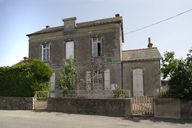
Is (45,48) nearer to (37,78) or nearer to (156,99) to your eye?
(37,78)

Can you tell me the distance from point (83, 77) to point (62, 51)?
3.73m

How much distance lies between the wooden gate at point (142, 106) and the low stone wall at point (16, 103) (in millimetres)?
7501

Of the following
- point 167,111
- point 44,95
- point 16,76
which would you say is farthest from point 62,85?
point 167,111

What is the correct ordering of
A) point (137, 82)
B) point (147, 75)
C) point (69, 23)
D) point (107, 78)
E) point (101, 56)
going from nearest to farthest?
point (147, 75) < point (137, 82) < point (107, 78) < point (101, 56) < point (69, 23)

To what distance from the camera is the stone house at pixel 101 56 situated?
24.8m

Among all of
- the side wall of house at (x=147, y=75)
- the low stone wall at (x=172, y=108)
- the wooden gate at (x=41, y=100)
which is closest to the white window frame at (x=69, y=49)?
the side wall of house at (x=147, y=75)

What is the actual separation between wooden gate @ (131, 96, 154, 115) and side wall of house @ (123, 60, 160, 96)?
779 cm

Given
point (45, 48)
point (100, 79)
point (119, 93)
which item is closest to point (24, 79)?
point (119, 93)

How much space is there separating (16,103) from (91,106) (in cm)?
617

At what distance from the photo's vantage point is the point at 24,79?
20359mm

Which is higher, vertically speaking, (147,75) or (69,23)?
(69,23)

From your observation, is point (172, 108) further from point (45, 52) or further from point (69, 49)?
point (45, 52)

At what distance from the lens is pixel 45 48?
2898 centimetres

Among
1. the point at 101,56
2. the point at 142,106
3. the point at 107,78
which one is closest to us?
the point at 142,106
